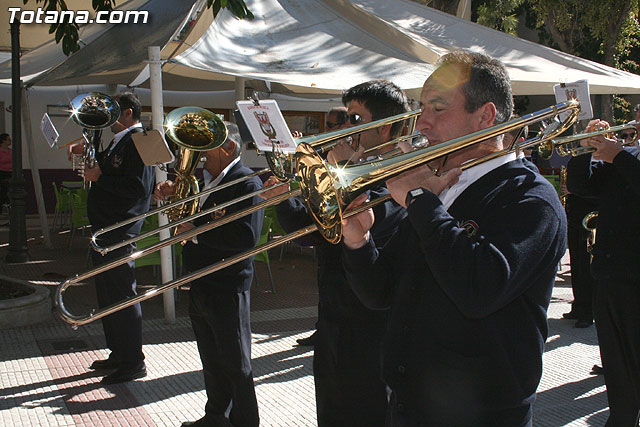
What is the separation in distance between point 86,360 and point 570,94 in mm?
4022

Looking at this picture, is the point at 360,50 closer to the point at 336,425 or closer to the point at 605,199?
the point at 605,199

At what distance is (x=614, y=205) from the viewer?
3635 millimetres

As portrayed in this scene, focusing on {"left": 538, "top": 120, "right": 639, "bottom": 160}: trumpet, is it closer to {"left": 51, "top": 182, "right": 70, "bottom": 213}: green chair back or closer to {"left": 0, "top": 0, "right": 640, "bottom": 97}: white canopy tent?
{"left": 0, "top": 0, "right": 640, "bottom": 97}: white canopy tent

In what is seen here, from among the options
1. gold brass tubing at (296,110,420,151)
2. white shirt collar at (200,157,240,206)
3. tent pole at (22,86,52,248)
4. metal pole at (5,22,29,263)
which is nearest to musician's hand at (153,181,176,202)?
white shirt collar at (200,157,240,206)

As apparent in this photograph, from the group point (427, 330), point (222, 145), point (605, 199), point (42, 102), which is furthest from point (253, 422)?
point (42, 102)

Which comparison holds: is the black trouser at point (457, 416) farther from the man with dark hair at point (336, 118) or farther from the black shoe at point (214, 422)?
the man with dark hair at point (336, 118)

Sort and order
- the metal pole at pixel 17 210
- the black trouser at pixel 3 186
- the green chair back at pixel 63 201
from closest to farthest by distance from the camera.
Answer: the metal pole at pixel 17 210
the green chair back at pixel 63 201
the black trouser at pixel 3 186

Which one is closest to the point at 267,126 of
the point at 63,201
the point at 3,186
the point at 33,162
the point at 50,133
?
the point at 50,133

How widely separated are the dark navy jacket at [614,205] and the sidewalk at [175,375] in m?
1.18

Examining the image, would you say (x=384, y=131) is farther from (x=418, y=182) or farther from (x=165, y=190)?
(x=165, y=190)

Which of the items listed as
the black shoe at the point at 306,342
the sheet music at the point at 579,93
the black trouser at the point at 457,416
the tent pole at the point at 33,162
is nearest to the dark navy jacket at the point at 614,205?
the sheet music at the point at 579,93

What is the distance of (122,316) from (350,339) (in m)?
2.43

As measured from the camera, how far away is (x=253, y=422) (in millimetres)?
3453

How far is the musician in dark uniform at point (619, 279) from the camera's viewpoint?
3.45m
